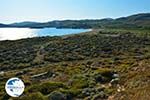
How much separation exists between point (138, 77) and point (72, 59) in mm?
37353

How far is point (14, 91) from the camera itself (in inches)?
639

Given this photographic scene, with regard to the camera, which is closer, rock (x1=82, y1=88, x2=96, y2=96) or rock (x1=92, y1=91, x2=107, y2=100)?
rock (x1=92, y1=91, x2=107, y2=100)

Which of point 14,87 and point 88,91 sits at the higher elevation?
point 14,87

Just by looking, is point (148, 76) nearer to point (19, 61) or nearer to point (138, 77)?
point (138, 77)

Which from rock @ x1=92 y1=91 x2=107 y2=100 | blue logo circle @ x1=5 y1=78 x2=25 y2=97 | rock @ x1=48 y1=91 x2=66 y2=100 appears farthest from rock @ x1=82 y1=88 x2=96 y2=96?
blue logo circle @ x1=5 y1=78 x2=25 y2=97

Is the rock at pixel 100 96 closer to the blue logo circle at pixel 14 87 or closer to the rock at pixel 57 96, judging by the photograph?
the rock at pixel 57 96

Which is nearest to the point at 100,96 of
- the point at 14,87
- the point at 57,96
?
the point at 57,96

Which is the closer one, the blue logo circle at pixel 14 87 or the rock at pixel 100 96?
the blue logo circle at pixel 14 87

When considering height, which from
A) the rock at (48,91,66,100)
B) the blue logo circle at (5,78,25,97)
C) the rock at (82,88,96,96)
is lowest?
the rock at (82,88,96,96)

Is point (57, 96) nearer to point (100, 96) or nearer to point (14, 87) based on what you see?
point (100, 96)

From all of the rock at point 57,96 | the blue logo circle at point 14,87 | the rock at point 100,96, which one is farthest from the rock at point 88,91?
the blue logo circle at point 14,87

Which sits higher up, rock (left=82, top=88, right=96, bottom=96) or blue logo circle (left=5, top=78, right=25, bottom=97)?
blue logo circle (left=5, top=78, right=25, bottom=97)

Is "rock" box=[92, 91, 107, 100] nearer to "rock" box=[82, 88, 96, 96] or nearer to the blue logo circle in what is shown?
"rock" box=[82, 88, 96, 96]

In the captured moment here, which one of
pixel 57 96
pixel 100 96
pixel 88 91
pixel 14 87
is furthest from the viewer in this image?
pixel 88 91
